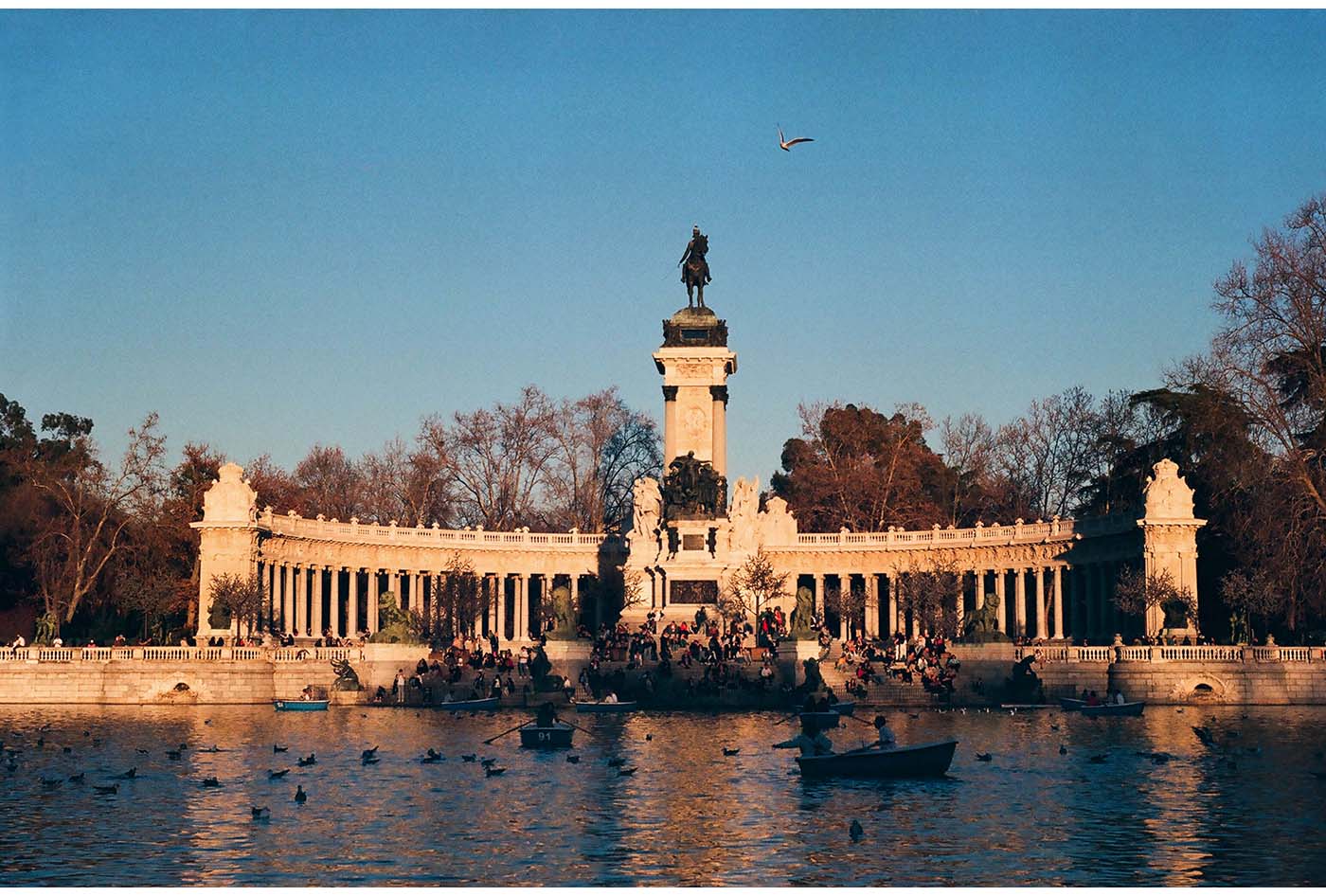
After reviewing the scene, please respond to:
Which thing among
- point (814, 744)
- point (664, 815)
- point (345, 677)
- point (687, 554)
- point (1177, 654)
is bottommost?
point (664, 815)

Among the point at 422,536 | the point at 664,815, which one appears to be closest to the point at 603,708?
the point at 664,815

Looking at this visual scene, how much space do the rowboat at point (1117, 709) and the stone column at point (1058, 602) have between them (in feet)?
96.4

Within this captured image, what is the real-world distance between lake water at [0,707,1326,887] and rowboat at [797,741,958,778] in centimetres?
40

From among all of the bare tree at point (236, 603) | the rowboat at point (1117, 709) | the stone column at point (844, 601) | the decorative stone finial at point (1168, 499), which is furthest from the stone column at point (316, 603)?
the rowboat at point (1117, 709)

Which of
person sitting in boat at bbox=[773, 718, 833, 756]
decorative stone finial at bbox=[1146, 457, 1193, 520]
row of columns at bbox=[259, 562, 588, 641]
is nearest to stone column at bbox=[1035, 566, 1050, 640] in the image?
decorative stone finial at bbox=[1146, 457, 1193, 520]

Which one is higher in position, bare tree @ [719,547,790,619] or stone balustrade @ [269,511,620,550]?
stone balustrade @ [269,511,620,550]

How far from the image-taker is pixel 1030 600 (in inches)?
3743

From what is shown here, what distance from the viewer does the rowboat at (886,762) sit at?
33.9 metres

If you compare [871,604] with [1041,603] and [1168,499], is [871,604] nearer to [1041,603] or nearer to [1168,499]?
[1041,603]

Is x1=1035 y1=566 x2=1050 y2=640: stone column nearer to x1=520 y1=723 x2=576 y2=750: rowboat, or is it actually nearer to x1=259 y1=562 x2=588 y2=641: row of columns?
x1=259 y1=562 x2=588 y2=641: row of columns

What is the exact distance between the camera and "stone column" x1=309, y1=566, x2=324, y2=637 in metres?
84.6

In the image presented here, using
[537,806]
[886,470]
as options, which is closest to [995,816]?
[537,806]

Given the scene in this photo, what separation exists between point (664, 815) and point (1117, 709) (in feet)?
90.2

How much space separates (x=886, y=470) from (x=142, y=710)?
55.6 metres
